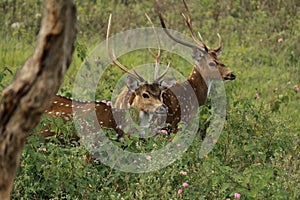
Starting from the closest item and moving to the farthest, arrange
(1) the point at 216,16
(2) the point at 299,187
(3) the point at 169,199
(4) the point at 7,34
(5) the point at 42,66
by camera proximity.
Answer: (5) the point at 42,66 < (3) the point at 169,199 < (2) the point at 299,187 < (4) the point at 7,34 < (1) the point at 216,16

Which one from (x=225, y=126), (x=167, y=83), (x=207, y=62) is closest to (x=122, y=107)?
(x=167, y=83)

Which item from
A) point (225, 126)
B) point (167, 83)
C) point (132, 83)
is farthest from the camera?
point (167, 83)

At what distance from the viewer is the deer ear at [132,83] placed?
727 centimetres

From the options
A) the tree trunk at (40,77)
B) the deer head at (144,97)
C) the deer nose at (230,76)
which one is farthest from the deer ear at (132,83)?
the tree trunk at (40,77)

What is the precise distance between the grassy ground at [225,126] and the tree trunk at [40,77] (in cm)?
193

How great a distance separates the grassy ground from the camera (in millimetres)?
5414

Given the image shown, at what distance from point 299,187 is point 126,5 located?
23.8ft

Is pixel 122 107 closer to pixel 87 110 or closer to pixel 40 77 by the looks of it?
→ pixel 87 110

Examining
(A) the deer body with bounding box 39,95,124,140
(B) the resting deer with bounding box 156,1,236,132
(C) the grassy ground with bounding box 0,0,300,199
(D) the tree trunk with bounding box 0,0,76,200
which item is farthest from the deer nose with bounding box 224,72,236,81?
(D) the tree trunk with bounding box 0,0,76,200

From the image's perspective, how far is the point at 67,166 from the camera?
5.48 meters

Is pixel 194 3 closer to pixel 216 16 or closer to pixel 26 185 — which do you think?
pixel 216 16

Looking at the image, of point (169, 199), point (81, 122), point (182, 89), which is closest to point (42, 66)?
point (169, 199)

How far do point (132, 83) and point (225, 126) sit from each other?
2.96ft

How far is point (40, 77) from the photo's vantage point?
3.15 metres
